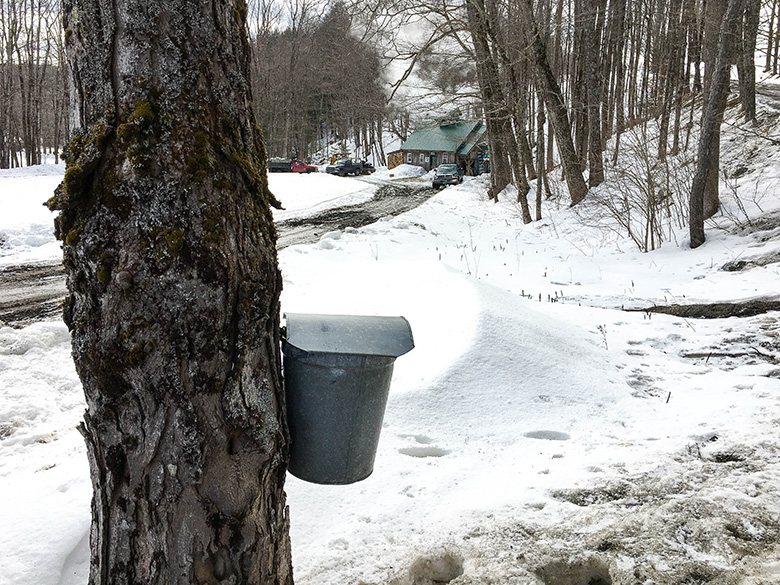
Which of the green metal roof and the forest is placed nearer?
the forest

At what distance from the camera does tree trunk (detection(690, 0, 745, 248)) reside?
884 centimetres

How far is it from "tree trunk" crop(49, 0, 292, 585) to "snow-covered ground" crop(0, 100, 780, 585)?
0.92m

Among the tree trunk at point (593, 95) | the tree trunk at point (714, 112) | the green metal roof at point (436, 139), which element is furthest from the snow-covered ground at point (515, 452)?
the green metal roof at point (436, 139)

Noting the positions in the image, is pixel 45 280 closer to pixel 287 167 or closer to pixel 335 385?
pixel 335 385

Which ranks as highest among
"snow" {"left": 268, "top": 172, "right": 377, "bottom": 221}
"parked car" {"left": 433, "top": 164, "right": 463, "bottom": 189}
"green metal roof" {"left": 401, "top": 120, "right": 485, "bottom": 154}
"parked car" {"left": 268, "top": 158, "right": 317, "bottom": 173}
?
"green metal roof" {"left": 401, "top": 120, "right": 485, "bottom": 154}

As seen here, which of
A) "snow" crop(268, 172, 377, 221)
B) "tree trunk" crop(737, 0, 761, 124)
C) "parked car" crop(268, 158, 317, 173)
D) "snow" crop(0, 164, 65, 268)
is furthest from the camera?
"parked car" crop(268, 158, 317, 173)

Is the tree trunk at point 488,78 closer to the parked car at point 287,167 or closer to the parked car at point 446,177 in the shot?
the parked car at point 446,177

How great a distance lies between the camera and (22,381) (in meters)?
4.34

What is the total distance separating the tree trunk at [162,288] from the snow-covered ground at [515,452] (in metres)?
0.92

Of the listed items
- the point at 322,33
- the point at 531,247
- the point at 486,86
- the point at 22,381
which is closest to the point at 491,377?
the point at 22,381

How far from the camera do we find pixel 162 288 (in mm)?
1525

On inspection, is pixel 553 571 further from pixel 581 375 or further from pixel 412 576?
pixel 581 375

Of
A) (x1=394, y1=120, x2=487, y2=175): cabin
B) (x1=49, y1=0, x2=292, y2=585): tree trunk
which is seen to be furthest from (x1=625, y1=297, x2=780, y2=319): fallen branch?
(x1=394, y1=120, x2=487, y2=175): cabin

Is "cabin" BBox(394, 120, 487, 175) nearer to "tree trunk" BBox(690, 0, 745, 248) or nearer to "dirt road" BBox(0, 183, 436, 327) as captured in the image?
"dirt road" BBox(0, 183, 436, 327)
